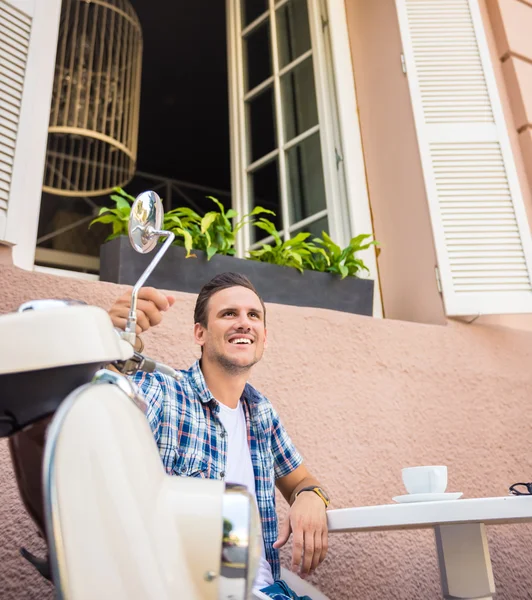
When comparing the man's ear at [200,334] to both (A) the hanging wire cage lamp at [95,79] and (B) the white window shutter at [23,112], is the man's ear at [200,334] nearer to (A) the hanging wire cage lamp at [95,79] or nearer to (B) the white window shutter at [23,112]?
(B) the white window shutter at [23,112]

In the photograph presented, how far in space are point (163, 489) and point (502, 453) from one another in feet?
7.11

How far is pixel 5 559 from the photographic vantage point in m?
1.39

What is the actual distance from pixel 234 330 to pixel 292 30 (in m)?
2.58

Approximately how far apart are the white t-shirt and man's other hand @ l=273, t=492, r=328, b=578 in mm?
141

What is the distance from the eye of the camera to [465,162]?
Answer: 2.84 m

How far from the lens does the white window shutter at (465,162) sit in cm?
262

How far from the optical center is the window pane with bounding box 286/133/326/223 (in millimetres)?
3025

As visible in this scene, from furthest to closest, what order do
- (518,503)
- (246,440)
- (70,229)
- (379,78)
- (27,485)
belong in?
1. (70,229)
2. (379,78)
3. (246,440)
4. (518,503)
5. (27,485)

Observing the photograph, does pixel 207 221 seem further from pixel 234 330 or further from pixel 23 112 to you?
pixel 234 330

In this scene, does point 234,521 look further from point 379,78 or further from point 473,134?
point 379,78

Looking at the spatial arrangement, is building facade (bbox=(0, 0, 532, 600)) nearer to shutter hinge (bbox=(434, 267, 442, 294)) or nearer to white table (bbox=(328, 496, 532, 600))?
shutter hinge (bbox=(434, 267, 442, 294))

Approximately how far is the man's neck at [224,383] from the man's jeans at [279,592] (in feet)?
1.43

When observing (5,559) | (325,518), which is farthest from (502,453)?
(5,559)

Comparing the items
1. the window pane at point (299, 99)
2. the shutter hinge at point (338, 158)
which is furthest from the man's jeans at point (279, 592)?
the window pane at point (299, 99)
